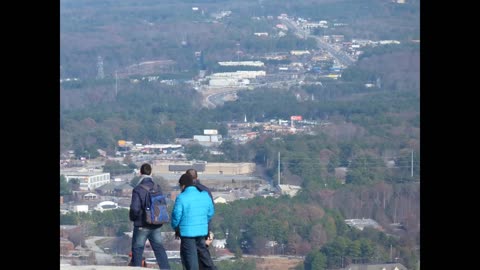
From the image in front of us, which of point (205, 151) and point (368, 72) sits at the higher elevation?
point (368, 72)

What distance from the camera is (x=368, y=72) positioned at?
123 ft

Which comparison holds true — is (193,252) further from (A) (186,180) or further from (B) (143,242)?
(B) (143,242)

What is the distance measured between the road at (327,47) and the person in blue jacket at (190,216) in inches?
1279

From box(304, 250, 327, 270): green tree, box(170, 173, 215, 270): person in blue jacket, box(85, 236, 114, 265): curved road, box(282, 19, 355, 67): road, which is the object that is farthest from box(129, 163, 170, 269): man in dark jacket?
box(282, 19, 355, 67): road

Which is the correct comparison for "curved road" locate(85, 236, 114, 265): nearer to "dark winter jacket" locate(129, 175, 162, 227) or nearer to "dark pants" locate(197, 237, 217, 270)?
"dark winter jacket" locate(129, 175, 162, 227)

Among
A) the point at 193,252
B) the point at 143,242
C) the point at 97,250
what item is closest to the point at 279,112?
the point at 97,250

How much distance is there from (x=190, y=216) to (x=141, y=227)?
842 millimetres

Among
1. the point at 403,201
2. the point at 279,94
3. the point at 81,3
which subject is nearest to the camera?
the point at 403,201

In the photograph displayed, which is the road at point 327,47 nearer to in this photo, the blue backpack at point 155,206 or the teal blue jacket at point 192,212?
the blue backpack at point 155,206

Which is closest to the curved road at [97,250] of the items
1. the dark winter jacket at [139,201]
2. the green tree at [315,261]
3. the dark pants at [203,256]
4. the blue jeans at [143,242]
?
the green tree at [315,261]
